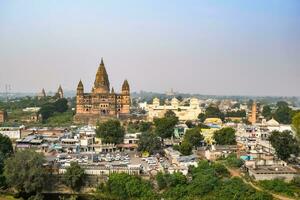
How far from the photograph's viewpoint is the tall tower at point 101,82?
32062 millimetres

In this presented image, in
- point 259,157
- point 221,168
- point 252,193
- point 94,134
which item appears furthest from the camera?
point 94,134

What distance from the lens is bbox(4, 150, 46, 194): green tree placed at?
48.5 ft

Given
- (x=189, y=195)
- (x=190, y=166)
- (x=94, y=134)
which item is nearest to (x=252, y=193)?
(x=189, y=195)

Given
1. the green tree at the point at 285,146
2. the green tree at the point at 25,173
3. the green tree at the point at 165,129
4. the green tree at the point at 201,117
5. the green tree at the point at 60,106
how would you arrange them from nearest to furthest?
the green tree at the point at 25,173
the green tree at the point at 285,146
the green tree at the point at 165,129
the green tree at the point at 201,117
the green tree at the point at 60,106

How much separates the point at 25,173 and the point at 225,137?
10835mm

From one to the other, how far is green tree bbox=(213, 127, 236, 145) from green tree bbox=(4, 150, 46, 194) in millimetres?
9926

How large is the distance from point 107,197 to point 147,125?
1157 centimetres

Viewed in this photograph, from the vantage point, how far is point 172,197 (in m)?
14.4

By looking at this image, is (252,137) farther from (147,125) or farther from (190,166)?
(190,166)

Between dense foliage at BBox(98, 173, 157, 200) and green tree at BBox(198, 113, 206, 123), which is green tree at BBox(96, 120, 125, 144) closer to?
dense foliage at BBox(98, 173, 157, 200)

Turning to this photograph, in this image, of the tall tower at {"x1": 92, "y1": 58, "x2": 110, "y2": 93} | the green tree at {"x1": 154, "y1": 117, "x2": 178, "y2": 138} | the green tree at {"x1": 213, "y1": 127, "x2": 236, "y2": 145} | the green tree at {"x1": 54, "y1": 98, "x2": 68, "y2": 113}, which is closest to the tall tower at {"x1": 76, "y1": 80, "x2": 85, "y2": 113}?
the tall tower at {"x1": 92, "y1": 58, "x2": 110, "y2": 93}

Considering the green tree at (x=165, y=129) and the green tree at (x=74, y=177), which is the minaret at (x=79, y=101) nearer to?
the green tree at (x=165, y=129)

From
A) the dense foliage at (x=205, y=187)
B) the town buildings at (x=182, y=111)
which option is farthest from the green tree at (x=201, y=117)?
the dense foliage at (x=205, y=187)

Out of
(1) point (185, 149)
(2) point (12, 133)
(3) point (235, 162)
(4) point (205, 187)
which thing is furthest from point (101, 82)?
(4) point (205, 187)
